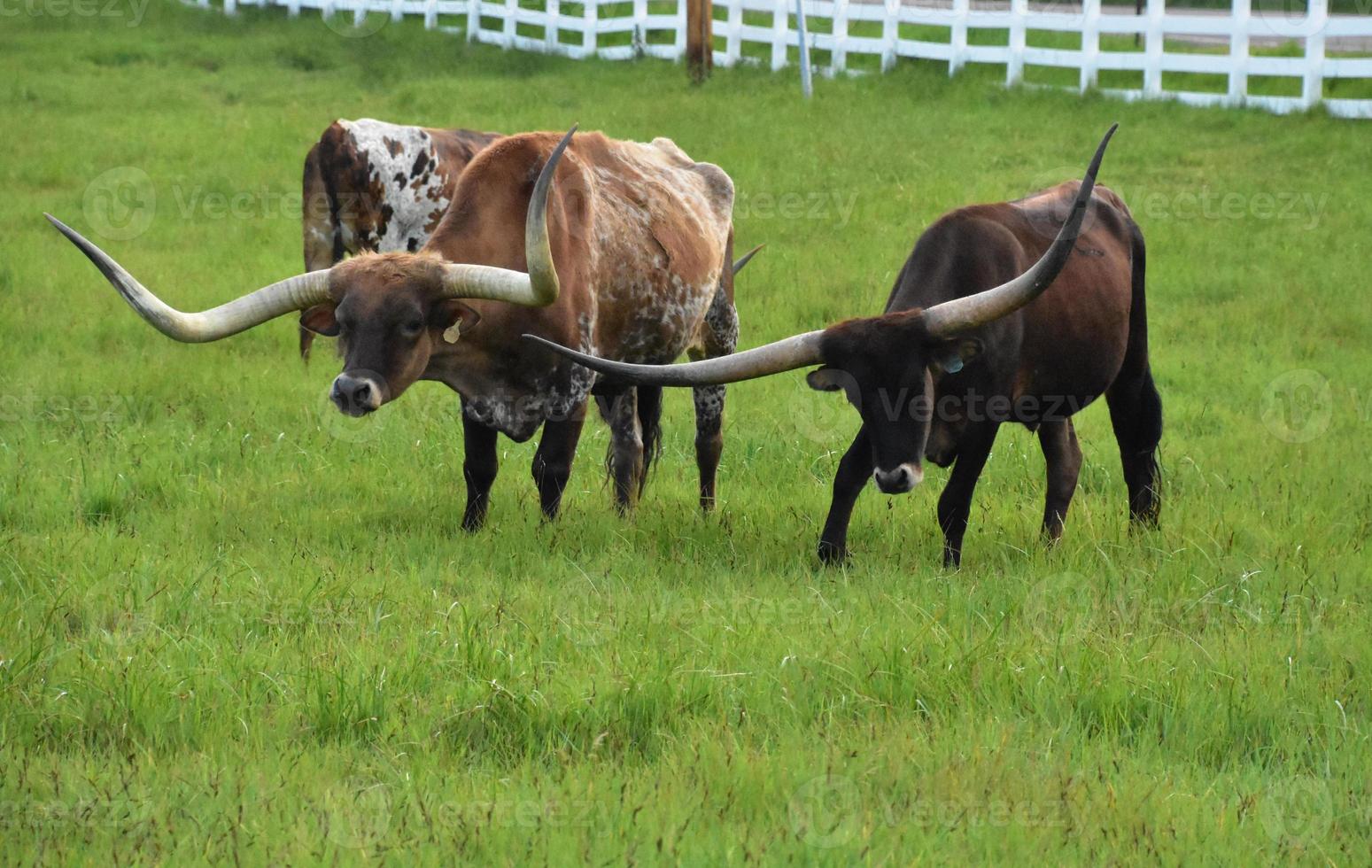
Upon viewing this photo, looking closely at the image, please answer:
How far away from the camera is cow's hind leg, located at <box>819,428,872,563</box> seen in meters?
6.00

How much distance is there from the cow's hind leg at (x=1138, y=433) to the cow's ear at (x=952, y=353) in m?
1.68

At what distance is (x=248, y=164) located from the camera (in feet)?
50.8

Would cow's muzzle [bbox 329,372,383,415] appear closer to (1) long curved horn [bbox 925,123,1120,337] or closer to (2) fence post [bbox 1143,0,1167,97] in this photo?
(1) long curved horn [bbox 925,123,1120,337]

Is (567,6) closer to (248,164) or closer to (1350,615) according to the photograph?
(248,164)

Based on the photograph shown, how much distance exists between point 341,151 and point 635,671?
7.54 metres

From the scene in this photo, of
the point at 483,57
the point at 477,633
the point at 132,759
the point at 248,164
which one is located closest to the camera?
the point at 132,759

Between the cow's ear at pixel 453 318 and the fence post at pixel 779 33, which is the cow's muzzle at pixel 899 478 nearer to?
the cow's ear at pixel 453 318

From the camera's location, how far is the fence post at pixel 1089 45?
57.6ft

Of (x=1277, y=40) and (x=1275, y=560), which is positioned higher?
(x=1277, y=40)

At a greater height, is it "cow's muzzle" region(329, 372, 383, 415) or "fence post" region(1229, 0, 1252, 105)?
"fence post" region(1229, 0, 1252, 105)

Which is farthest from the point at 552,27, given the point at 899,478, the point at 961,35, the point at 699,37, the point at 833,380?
the point at 899,478

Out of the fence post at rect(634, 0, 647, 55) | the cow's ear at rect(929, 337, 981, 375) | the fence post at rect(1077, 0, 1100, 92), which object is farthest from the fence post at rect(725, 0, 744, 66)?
the cow's ear at rect(929, 337, 981, 375)

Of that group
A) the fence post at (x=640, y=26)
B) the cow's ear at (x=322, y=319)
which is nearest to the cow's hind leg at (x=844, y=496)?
the cow's ear at (x=322, y=319)

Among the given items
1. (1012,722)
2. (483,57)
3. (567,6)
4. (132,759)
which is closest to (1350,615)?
(1012,722)
